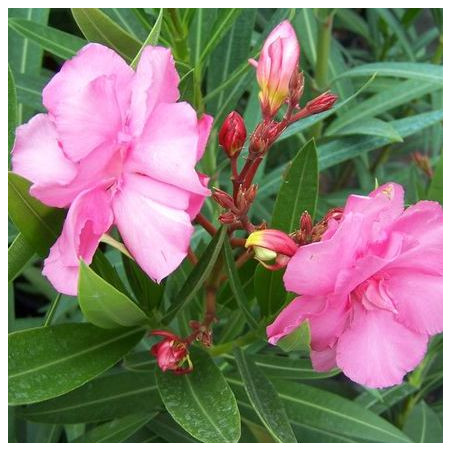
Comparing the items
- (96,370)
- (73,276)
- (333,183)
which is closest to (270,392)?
(96,370)

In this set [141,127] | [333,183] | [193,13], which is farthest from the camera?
[333,183]

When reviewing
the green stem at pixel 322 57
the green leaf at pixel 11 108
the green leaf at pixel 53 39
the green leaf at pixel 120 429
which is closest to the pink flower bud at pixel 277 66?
the green leaf at pixel 11 108

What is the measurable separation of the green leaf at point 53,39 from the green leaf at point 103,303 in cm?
47

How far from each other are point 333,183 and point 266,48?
4.00 feet

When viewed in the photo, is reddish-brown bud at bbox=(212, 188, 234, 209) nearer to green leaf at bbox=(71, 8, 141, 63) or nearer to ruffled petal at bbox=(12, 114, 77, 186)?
ruffled petal at bbox=(12, 114, 77, 186)

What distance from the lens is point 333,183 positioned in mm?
2004

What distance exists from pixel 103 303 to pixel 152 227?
0.10 m

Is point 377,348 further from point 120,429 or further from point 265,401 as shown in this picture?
point 120,429

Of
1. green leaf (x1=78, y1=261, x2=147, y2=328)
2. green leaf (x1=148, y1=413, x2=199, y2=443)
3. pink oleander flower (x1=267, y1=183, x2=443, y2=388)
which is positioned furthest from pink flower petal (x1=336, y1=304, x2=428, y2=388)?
green leaf (x1=148, y1=413, x2=199, y2=443)

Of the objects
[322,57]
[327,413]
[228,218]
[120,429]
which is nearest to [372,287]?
[228,218]

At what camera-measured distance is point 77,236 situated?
2.37 ft

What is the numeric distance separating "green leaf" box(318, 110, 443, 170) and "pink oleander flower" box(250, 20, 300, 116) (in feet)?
1.64

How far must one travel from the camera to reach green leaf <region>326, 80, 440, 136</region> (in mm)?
1354

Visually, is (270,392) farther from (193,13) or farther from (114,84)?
(193,13)
